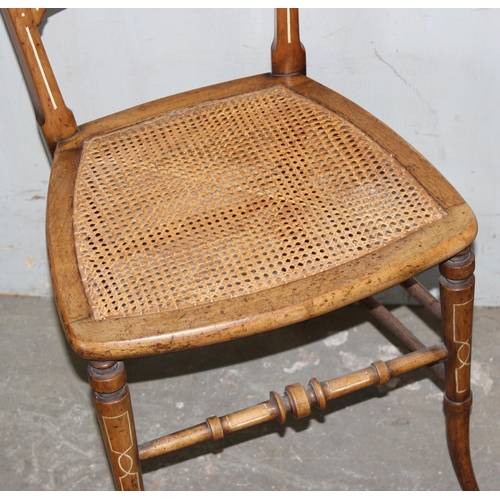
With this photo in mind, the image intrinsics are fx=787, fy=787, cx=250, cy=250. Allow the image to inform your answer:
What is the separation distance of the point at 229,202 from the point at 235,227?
4 cm

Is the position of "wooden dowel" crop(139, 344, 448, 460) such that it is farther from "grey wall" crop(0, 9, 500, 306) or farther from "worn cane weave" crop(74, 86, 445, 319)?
"grey wall" crop(0, 9, 500, 306)

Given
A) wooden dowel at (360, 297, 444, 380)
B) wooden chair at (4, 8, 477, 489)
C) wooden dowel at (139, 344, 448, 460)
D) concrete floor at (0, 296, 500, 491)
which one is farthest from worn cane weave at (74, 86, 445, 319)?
concrete floor at (0, 296, 500, 491)

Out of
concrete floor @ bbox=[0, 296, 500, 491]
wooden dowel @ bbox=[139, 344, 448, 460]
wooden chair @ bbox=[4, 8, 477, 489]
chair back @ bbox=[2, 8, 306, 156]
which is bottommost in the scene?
concrete floor @ bbox=[0, 296, 500, 491]

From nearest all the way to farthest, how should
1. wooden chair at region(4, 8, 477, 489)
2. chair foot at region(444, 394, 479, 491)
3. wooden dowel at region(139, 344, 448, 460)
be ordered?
wooden chair at region(4, 8, 477, 489)
wooden dowel at region(139, 344, 448, 460)
chair foot at region(444, 394, 479, 491)

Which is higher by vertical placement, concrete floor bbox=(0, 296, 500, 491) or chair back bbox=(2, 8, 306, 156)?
chair back bbox=(2, 8, 306, 156)

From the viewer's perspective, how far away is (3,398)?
1.38m

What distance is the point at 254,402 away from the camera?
137 cm

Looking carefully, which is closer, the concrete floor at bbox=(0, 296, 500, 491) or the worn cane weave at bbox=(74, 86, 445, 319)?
the worn cane weave at bbox=(74, 86, 445, 319)

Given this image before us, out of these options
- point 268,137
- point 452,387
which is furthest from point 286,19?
point 452,387

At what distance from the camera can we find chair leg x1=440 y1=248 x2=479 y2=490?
94cm

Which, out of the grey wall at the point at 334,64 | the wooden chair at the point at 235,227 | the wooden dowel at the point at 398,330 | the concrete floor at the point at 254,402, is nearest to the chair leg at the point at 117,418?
the wooden chair at the point at 235,227

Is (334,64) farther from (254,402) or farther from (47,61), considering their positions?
(254,402)

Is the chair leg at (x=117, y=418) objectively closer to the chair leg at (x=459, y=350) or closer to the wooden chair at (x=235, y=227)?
the wooden chair at (x=235, y=227)

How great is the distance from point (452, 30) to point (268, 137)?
1.23 feet
